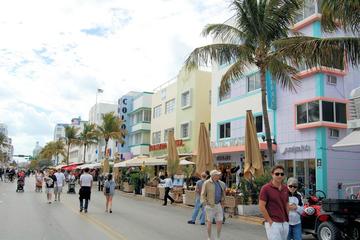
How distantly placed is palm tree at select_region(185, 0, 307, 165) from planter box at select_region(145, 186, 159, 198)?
9.68m

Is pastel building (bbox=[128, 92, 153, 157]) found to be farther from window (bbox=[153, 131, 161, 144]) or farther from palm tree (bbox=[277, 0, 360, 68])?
palm tree (bbox=[277, 0, 360, 68])

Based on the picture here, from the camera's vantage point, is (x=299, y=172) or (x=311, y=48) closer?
(x=311, y=48)

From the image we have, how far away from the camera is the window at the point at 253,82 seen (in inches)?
1097

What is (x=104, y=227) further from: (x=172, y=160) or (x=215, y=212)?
(x=172, y=160)

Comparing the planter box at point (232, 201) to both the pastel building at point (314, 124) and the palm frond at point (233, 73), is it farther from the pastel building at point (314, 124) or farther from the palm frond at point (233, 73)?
the pastel building at point (314, 124)

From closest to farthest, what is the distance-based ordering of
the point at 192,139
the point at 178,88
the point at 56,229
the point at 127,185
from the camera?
1. the point at 56,229
2. the point at 127,185
3. the point at 192,139
4. the point at 178,88

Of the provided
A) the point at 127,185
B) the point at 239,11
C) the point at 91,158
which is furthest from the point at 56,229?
the point at 91,158

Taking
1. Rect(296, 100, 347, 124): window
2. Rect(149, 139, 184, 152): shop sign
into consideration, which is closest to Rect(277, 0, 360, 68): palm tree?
Rect(296, 100, 347, 124): window

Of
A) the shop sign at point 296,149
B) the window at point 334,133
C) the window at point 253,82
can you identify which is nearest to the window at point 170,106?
the window at point 253,82

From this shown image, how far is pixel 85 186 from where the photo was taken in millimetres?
16656

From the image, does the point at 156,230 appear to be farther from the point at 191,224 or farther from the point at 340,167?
the point at 340,167

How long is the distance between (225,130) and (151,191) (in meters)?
7.62

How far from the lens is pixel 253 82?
2838cm

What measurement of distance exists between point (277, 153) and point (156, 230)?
14750mm
